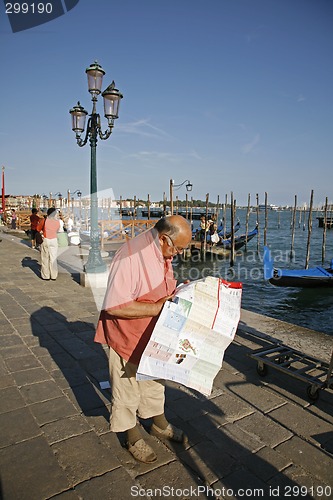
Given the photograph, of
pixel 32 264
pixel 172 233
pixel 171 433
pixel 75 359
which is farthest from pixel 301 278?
pixel 172 233

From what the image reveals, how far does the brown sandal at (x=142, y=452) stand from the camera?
2023 mm

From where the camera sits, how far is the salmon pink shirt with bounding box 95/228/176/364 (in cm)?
183

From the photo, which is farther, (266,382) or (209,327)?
(266,382)

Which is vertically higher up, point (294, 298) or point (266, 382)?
point (266, 382)

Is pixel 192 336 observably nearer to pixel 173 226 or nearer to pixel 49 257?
pixel 173 226

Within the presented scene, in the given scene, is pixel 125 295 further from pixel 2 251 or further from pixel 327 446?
pixel 2 251

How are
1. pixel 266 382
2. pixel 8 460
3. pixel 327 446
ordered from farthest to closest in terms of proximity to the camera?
pixel 266 382 < pixel 327 446 < pixel 8 460

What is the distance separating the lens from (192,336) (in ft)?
6.26

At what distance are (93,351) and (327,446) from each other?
2.40m

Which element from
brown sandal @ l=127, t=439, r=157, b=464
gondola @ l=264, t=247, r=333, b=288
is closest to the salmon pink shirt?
brown sandal @ l=127, t=439, r=157, b=464

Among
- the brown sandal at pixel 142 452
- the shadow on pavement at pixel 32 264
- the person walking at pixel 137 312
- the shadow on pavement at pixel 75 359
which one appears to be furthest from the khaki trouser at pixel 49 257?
the brown sandal at pixel 142 452

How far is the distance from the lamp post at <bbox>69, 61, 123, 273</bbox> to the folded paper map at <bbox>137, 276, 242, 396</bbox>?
5.25m

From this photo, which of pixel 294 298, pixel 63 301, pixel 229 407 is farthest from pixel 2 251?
pixel 229 407

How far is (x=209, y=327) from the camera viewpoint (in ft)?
6.31
